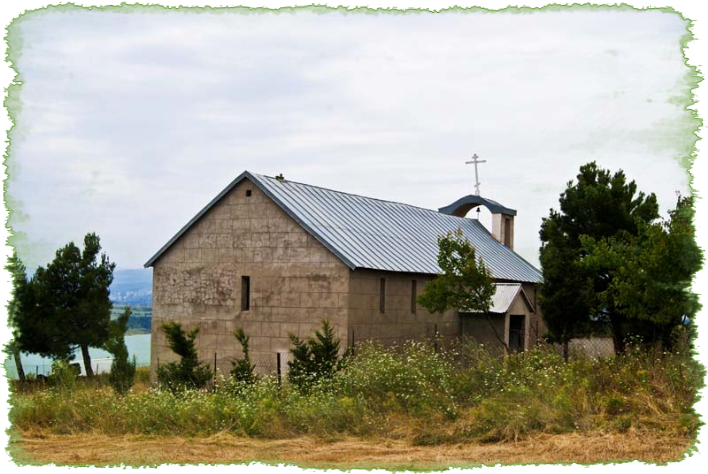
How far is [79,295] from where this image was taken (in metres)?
36.4

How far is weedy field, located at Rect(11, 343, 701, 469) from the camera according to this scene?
44.2 ft

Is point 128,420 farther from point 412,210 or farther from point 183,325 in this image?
point 412,210

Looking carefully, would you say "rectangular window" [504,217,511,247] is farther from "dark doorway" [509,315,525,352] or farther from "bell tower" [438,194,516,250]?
"dark doorway" [509,315,525,352]

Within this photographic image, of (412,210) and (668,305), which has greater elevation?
(412,210)

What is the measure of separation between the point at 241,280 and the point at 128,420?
11.7 m

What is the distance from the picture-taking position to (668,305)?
17.6 meters

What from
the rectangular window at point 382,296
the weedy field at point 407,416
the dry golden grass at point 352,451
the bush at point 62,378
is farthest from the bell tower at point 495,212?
the dry golden grass at point 352,451

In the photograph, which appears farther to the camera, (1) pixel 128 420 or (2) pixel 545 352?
(2) pixel 545 352

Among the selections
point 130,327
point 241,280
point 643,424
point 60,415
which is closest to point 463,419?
point 643,424

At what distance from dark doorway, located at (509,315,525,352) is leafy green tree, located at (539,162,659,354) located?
7.38 feet

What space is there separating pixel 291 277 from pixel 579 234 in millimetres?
9848

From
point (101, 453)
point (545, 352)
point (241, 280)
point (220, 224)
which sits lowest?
point (101, 453)

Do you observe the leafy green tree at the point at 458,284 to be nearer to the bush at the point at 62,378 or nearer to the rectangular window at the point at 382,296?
the rectangular window at the point at 382,296

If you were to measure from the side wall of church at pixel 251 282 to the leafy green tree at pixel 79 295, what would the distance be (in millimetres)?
7472
